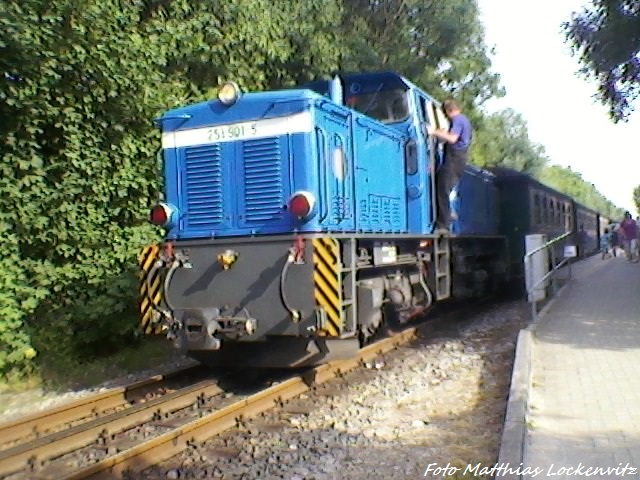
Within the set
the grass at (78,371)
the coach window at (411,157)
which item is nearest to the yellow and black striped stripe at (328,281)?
the coach window at (411,157)

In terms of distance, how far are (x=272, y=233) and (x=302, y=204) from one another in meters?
0.60

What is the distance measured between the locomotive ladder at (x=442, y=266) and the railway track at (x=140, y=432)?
2517 mm

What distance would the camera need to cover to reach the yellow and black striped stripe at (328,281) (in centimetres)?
655

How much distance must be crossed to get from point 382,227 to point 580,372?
114 inches

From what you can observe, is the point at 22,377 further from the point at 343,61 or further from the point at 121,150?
the point at 343,61

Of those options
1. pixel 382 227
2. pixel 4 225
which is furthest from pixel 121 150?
pixel 382 227

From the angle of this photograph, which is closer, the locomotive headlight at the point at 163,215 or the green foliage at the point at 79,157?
the locomotive headlight at the point at 163,215

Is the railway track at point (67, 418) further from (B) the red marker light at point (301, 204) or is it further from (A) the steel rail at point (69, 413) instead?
(B) the red marker light at point (301, 204)

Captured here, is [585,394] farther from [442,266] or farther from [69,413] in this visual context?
[69,413]

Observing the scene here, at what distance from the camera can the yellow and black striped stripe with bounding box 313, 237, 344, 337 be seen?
21.5 feet

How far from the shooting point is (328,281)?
661 cm

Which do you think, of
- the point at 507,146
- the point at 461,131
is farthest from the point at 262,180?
the point at 507,146

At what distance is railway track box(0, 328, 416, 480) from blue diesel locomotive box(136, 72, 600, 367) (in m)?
0.47

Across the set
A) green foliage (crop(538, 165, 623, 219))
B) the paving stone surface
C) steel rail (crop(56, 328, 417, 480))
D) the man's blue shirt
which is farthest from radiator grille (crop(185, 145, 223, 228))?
green foliage (crop(538, 165, 623, 219))
